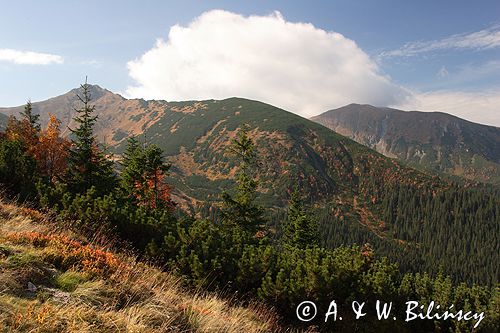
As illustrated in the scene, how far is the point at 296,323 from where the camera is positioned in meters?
10.6

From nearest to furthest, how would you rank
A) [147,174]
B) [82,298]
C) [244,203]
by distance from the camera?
[82,298]
[244,203]
[147,174]
